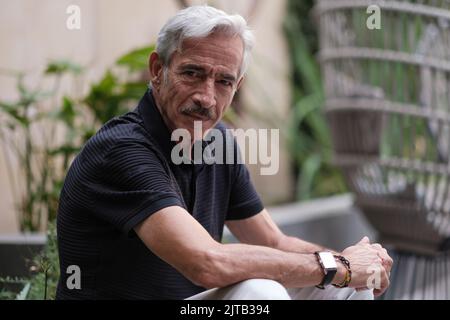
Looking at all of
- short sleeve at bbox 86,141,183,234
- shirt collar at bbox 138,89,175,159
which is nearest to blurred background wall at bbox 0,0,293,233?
shirt collar at bbox 138,89,175,159

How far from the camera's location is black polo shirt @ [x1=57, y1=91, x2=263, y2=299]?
1900mm

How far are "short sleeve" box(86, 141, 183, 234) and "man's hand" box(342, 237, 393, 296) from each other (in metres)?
0.51

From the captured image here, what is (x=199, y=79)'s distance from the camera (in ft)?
6.88

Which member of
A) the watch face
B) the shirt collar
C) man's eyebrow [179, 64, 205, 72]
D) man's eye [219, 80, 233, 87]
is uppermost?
man's eyebrow [179, 64, 205, 72]

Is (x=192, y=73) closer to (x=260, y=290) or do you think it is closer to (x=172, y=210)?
(x=172, y=210)

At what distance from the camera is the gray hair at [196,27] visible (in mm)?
2010

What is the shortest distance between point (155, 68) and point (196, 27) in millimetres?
231

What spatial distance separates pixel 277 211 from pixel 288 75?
70.8 inches

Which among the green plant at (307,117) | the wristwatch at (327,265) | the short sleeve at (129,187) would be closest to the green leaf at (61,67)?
the short sleeve at (129,187)

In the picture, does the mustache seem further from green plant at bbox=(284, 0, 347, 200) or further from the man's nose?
green plant at bbox=(284, 0, 347, 200)

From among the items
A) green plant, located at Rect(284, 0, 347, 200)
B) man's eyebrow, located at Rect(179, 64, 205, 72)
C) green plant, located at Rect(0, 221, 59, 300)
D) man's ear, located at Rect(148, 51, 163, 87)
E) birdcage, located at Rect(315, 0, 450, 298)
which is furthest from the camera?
green plant, located at Rect(284, 0, 347, 200)

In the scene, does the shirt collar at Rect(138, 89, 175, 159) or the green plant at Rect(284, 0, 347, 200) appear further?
the green plant at Rect(284, 0, 347, 200)
